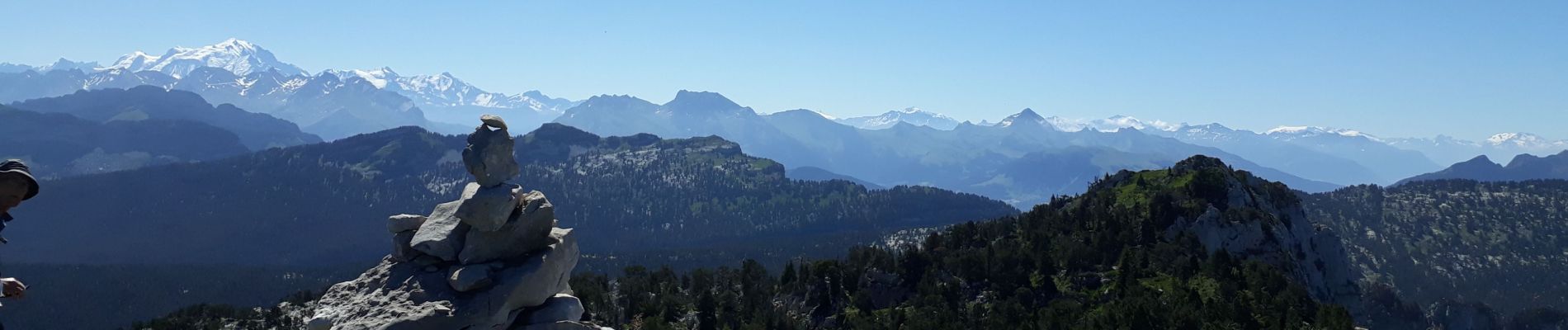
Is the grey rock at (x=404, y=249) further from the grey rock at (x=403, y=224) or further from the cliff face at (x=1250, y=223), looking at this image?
the cliff face at (x=1250, y=223)

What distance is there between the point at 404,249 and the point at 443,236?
2131 millimetres

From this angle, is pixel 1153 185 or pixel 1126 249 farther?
pixel 1153 185

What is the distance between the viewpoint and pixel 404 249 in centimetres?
3703

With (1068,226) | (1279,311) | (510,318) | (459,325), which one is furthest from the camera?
(1068,226)

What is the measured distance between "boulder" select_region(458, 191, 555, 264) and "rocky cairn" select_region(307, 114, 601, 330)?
34 mm

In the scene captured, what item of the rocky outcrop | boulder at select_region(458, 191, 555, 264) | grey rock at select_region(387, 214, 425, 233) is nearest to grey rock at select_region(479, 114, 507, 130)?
boulder at select_region(458, 191, 555, 264)

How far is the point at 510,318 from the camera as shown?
36.1 m

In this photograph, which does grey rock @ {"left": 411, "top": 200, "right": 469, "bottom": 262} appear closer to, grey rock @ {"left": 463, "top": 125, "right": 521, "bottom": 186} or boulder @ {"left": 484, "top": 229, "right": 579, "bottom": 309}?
grey rock @ {"left": 463, "top": 125, "right": 521, "bottom": 186}

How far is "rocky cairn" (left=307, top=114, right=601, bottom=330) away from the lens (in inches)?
1324

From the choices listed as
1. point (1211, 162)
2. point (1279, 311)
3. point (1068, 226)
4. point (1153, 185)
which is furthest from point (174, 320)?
point (1211, 162)

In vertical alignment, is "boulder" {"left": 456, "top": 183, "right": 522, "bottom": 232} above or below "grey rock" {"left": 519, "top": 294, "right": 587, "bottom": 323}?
above

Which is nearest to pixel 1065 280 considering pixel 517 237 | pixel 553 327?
pixel 553 327

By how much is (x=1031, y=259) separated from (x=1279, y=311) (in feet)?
107

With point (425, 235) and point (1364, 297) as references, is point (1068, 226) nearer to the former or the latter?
point (1364, 297)
